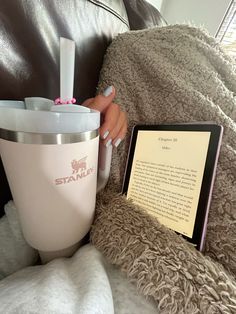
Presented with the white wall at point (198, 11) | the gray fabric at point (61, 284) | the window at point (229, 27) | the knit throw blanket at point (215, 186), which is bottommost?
the gray fabric at point (61, 284)

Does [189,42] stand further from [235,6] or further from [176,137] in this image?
[235,6]

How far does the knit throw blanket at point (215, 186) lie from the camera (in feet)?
0.94

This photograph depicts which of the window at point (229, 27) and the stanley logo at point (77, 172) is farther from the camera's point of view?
the window at point (229, 27)

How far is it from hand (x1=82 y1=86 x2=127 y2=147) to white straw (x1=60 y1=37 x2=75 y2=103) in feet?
0.24

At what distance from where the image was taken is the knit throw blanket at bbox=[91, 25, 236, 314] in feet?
0.94

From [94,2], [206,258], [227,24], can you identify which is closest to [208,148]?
[206,258]

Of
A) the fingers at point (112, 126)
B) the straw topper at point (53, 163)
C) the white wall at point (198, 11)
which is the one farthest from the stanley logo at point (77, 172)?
the white wall at point (198, 11)

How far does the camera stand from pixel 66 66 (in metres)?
0.32

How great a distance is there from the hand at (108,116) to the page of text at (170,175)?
7 cm

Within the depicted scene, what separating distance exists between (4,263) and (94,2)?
58 centimetres

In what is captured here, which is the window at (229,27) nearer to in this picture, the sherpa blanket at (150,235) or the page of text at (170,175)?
the sherpa blanket at (150,235)

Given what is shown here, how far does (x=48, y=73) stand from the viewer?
402mm

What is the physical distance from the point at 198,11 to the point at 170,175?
120 centimetres

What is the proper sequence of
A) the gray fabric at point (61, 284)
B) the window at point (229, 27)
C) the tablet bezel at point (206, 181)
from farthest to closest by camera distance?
the window at point (229, 27) < the tablet bezel at point (206, 181) < the gray fabric at point (61, 284)
